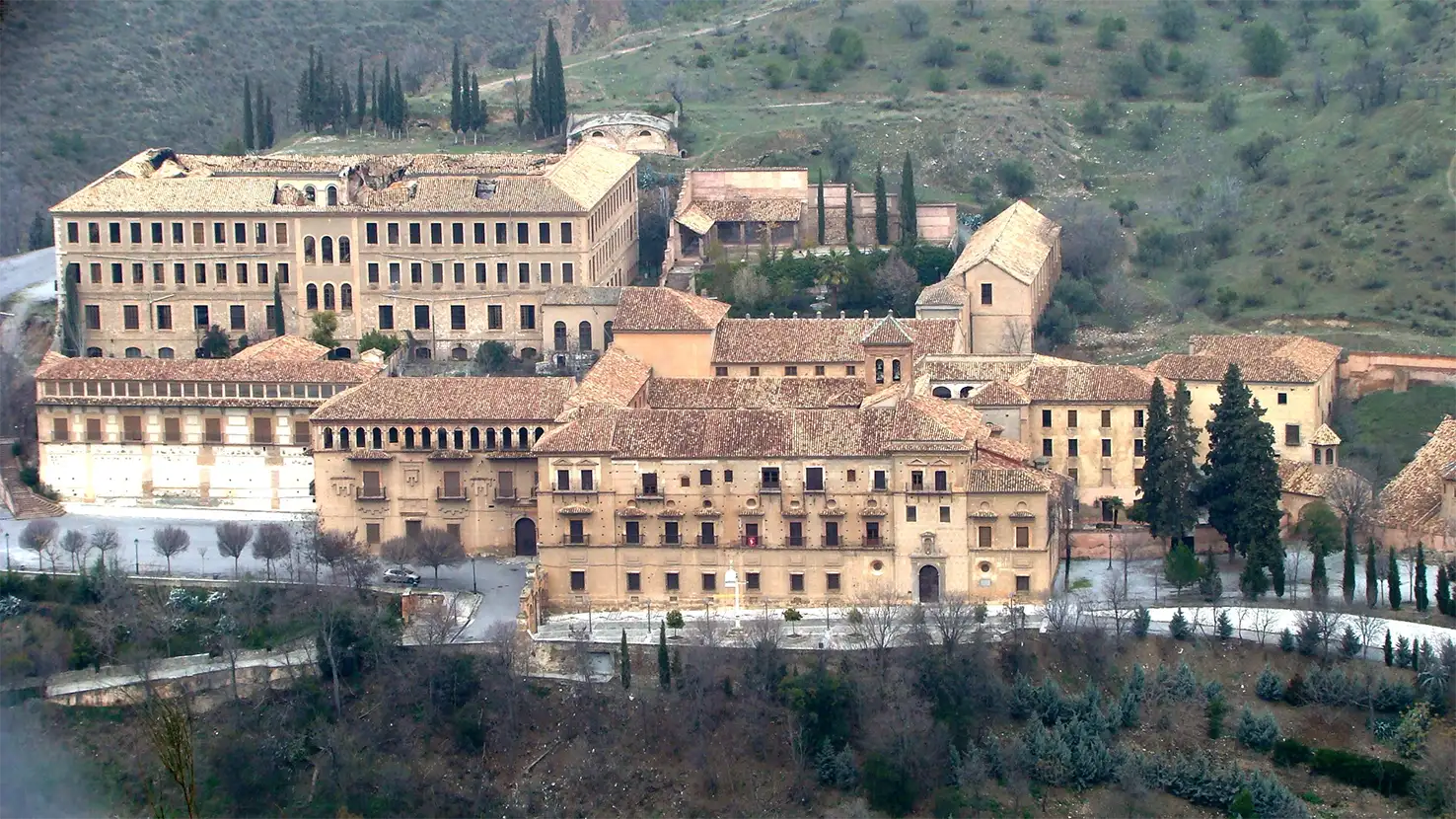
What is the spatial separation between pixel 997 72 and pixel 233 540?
4681 centimetres

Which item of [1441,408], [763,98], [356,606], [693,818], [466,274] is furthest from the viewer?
[763,98]

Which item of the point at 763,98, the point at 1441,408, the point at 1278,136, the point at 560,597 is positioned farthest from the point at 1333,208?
the point at 560,597

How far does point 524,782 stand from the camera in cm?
6041

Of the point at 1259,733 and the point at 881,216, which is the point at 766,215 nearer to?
the point at 881,216

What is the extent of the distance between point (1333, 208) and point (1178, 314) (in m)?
9.59

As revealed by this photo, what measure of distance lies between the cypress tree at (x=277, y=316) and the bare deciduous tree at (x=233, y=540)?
1206cm

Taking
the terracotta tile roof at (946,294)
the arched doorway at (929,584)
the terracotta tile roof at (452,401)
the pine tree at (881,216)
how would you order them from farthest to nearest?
1. the pine tree at (881,216)
2. the terracotta tile roof at (946,294)
3. the terracotta tile roof at (452,401)
4. the arched doorway at (929,584)

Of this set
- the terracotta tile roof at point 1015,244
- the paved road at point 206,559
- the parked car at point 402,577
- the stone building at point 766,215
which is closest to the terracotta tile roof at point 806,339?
the terracotta tile roof at point 1015,244

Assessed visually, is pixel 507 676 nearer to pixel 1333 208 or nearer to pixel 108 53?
pixel 1333 208

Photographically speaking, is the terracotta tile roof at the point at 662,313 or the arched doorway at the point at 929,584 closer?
the arched doorway at the point at 929,584

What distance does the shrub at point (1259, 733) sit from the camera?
59594 millimetres

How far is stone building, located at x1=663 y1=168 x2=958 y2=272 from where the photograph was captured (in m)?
84.3

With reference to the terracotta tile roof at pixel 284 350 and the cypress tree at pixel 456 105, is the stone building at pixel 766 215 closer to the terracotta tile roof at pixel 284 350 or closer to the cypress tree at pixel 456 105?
the cypress tree at pixel 456 105

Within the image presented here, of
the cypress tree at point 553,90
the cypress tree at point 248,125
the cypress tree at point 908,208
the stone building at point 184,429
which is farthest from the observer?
the cypress tree at point 553,90
